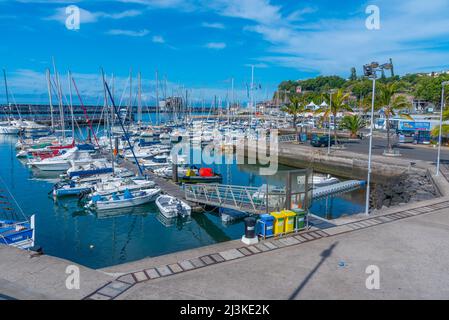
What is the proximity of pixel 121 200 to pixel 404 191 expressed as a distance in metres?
22.3

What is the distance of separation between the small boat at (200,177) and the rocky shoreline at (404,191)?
14.8 metres

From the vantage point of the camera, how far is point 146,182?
2944 centimetres

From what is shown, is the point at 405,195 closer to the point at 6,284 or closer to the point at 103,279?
the point at 103,279

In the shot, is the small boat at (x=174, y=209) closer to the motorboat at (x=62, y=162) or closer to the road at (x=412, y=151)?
the motorboat at (x=62, y=162)

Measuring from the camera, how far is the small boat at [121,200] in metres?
25.4

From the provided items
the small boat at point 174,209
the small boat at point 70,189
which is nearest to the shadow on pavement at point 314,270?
the small boat at point 174,209

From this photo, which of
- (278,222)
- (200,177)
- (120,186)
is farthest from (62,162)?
(278,222)

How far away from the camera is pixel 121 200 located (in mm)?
25594

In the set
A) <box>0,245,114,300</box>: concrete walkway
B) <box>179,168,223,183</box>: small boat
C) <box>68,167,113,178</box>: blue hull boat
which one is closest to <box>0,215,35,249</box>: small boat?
<box>0,245,114,300</box>: concrete walkway

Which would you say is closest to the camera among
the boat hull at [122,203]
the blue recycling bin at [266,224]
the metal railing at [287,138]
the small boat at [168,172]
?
the blue recycling bin at [266,224]

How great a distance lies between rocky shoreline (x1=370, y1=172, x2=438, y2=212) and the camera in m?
25.4

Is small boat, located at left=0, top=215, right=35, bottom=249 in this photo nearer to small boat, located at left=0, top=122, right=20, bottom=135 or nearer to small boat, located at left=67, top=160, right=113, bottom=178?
small boat, located at left=67, top=160, right=113, bottom=178

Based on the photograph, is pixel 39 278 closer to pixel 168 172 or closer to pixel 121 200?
pixel 121 200
